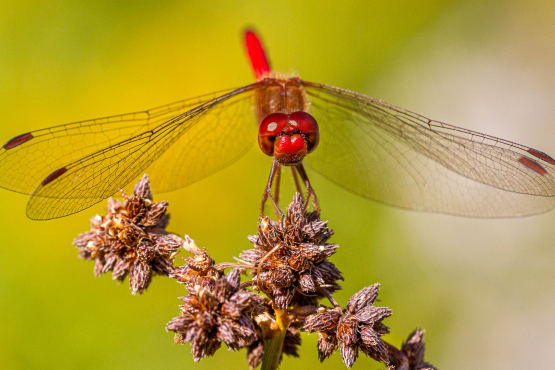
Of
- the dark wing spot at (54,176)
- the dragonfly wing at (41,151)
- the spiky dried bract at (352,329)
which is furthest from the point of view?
the dragonfly wing at (41,151)

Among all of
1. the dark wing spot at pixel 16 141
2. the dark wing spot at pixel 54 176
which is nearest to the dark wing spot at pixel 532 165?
the dark wing spot at pixel 54 176

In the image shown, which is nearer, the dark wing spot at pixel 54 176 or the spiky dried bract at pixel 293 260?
the spiky dried bract at pixel 293 260

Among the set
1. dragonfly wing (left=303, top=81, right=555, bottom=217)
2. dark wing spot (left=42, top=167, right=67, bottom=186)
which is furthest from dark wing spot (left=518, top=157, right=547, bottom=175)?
dark wing spot (left=42, top=167, right=67, bottom=186)

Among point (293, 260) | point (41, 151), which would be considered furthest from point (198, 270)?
point (41, 151)

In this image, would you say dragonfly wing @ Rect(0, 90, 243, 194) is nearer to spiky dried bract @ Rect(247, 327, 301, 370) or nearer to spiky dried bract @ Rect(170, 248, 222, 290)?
spiky dried bract @ Rect(170, 248, 222, 290)

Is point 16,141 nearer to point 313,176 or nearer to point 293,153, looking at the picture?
point 293,153

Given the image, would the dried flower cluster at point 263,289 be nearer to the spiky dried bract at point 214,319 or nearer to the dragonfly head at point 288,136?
the spiky dried bract at point 214,319
